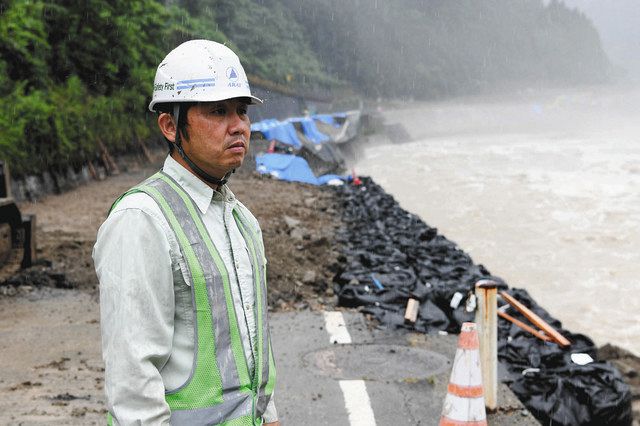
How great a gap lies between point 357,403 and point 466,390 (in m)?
1.78

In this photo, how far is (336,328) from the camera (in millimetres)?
8148

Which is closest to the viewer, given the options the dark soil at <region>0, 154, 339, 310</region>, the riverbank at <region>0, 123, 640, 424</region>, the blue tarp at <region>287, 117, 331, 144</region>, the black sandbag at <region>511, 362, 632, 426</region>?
the riverbank at <region>0, 123, 640, 424</region>

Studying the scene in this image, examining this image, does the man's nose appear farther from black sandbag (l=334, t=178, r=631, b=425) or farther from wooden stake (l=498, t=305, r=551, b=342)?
wooden stake (l=498, t=305, r=551, b=342)

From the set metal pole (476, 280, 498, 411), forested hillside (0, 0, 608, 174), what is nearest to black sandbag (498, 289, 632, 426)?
metal pole (476, 280, 498, 411)

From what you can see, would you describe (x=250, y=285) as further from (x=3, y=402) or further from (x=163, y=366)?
(x=3, y=402)

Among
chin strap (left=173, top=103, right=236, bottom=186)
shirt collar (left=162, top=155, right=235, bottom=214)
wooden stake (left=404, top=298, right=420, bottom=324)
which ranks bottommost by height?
wooden stake (left=404, top=298, right=420, bottom=324)

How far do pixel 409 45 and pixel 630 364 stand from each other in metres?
119

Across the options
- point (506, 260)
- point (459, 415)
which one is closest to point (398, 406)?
point (459, 415)

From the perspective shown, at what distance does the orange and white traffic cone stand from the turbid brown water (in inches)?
275

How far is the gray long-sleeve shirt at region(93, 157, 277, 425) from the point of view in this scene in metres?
1.98

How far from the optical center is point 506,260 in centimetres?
1683

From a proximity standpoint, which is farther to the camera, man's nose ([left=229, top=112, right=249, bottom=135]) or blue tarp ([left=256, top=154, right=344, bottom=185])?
blue tarp ([left=256, top=154, right=344, bottom=185])

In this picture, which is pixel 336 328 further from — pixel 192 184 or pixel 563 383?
pixel 192 184

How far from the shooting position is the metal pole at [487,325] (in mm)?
5312
